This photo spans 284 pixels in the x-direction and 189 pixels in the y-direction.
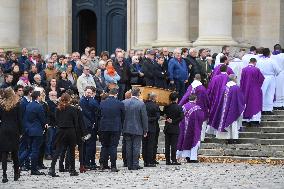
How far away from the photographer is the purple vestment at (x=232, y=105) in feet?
91.8

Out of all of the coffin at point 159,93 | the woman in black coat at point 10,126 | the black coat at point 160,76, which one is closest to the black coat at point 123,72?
the black coat at point 160,76

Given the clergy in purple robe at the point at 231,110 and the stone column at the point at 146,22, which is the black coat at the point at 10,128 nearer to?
the clergy in purple robe at the point at 231,110

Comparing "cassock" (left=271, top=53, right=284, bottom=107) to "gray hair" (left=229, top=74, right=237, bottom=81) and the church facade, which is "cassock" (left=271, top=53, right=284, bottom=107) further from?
the church facade

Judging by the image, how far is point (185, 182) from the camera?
21562 mm

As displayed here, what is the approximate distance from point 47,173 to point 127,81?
6730 millimetres

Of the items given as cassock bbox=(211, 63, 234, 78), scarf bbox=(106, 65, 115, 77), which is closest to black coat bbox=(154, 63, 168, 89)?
scarf bbox=(106, 65, 115, 77)

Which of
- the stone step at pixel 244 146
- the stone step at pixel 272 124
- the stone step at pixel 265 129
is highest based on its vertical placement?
the stone step at pixel 272 124

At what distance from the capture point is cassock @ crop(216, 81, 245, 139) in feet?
91.7

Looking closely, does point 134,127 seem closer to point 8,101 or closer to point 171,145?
point 171,145

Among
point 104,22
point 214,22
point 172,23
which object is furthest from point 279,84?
point 104,22

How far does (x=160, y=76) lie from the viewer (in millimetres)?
29688

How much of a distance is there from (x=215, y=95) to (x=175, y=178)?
6.40m

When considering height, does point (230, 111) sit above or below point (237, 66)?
below

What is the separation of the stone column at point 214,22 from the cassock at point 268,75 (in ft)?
11.2
